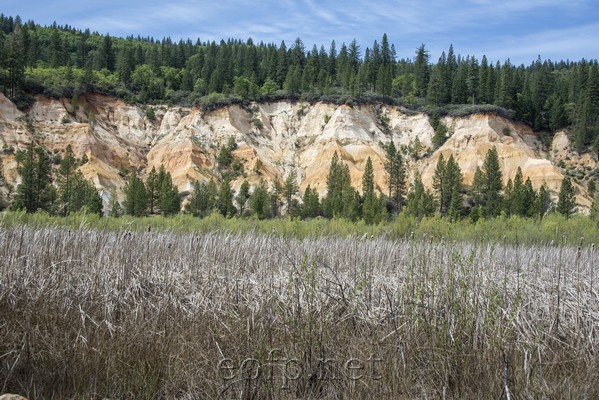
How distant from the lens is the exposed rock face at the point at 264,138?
5331cm

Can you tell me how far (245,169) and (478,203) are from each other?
29149 millimetres

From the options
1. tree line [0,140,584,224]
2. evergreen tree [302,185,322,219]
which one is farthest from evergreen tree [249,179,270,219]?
evergreen tree [302,185,322,219]

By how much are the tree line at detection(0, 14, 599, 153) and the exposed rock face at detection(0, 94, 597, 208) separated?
99.0 inches

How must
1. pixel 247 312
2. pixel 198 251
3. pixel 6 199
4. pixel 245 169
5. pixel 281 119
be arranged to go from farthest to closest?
pixel 281 119
pixel 245 169
pixel 6 199
pixel 198 251
pixel 247 312

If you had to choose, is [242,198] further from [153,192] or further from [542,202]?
[542,202]

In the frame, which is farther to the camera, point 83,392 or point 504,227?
point 504,227

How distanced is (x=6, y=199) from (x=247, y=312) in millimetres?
46612

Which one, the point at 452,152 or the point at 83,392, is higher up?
the point at 452,152

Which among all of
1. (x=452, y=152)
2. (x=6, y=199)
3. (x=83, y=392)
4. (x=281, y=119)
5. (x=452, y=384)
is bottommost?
(x=6, y=199)

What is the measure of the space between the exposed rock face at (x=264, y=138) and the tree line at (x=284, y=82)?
2516mm

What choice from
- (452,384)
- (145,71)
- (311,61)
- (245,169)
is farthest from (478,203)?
(145,71)

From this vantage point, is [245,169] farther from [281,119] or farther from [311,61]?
[311,61]

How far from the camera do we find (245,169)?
189 feet

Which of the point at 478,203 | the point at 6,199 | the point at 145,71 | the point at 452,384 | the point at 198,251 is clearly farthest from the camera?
the point at 145,71
